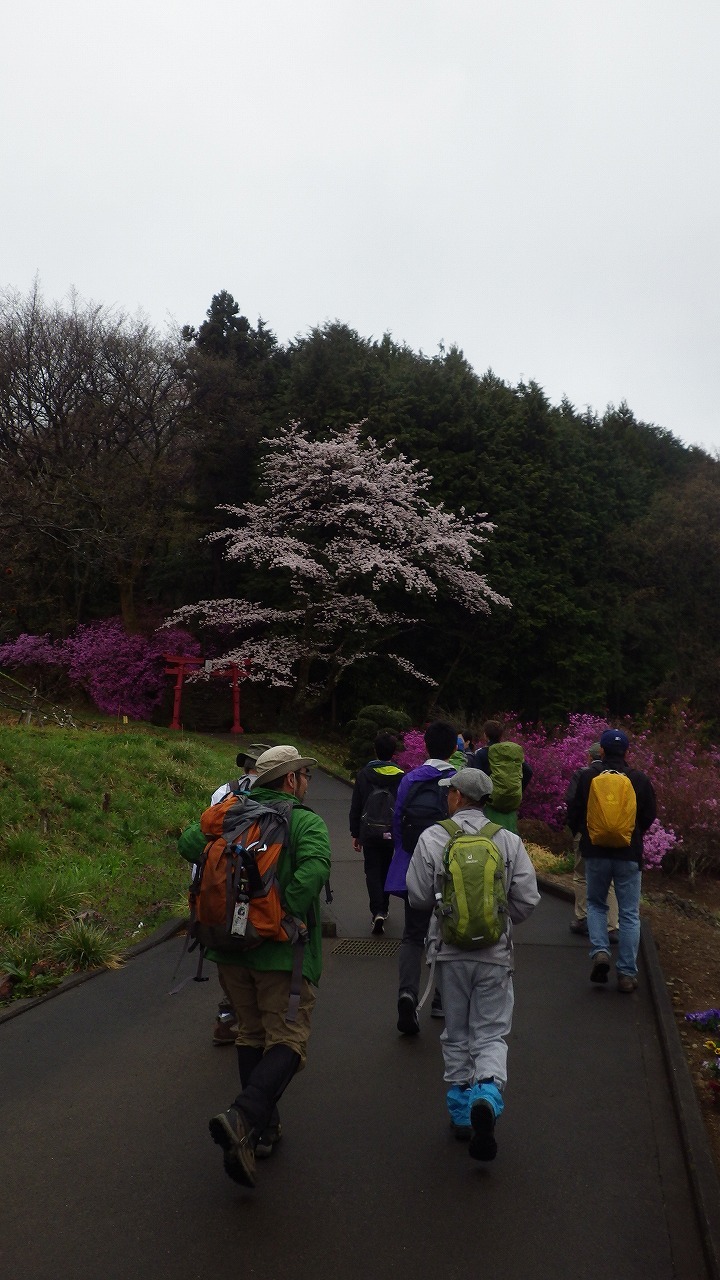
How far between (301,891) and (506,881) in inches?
44.7

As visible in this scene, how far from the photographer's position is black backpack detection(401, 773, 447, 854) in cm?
628

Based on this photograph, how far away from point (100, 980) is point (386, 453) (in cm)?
2407

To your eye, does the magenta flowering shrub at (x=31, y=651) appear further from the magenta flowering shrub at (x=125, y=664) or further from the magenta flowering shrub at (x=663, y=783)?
the magenta flowering shrub at (x=663, y=783)

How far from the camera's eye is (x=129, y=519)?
2862cm

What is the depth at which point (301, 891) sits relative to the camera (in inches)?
157

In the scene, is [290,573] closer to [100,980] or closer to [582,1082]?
[100,980]

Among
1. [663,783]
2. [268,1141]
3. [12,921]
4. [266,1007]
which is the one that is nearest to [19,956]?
[12,921]

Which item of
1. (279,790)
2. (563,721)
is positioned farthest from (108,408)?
(279,790)

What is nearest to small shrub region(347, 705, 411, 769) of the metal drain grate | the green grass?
the green grass

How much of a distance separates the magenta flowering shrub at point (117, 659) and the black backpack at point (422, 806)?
22738 mm

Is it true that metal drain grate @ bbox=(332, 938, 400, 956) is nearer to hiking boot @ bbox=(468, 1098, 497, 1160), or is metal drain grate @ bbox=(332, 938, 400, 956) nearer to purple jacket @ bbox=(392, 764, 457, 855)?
purple jacket @ bbox=(392, 764, 457, 855)

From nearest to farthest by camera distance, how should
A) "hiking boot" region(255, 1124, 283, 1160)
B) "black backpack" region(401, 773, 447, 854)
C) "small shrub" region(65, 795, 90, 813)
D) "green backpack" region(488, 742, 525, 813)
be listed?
"hiking boot" region(255, 1124, 283, 1160)
"black backpack" region(401, 773, 447, 854)
"green backpack" region(488, 742, 525, 813)
"small shrub" region(65, 795, 90, 813)

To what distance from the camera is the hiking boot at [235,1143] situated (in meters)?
3.52

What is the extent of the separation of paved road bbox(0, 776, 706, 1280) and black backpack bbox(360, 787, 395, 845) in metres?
1.55
